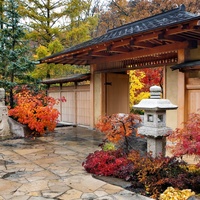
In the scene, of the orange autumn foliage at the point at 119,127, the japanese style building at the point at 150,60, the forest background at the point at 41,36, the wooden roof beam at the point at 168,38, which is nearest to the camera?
the orange autumn foliage at the point at 119,127

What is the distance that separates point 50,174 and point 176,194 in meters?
2.26

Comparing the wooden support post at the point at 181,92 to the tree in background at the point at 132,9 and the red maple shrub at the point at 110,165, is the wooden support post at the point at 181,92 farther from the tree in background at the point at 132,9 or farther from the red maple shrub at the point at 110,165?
the tree in background at the point at 132,9

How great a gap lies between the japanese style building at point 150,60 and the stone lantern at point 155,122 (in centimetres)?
179

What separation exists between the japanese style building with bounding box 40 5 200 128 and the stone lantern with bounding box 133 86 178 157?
1.79m

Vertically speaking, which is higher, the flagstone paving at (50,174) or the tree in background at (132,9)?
the tree in background at (132,9)

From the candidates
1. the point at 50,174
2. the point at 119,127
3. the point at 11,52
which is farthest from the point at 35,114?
the point at 50,174

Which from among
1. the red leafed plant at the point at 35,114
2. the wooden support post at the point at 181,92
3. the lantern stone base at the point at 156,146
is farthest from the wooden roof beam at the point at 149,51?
the lantern stone base at the point at 156,146

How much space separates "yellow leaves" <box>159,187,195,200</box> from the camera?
3215 millimetres

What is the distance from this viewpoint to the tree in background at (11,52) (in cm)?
995

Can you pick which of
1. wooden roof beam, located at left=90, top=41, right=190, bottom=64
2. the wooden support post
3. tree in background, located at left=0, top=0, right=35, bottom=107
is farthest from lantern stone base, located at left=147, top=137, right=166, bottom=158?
tree in background, located at left=0, top=0, right=35, bottom=107

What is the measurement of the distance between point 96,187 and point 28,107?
210 inches

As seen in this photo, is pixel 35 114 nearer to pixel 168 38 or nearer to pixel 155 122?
pixel 168 38

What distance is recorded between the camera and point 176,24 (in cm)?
514

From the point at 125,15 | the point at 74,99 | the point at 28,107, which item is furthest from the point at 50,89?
the point at 125,15
